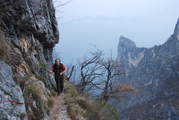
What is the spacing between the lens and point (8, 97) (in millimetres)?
3740

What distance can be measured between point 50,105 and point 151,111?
44293mm

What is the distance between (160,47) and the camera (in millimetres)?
84750

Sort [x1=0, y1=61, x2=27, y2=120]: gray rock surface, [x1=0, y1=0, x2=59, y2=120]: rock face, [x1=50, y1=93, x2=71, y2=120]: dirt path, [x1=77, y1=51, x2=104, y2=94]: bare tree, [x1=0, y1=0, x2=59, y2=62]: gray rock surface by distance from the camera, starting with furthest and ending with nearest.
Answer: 1. [x1=77, y1=51, x2=104, y2=94]: bare tree
2. [x1=0, y1=0, x2=59, y2=62]: gray rock surface
3. [x1=50, y1=93, x2=71, y2=120]: dirt path
4. [x1=0, y1=0, x2=59, y2=120]: rock face
5. [x1=0, y1=61, x2=27, y2=120]: gray rock surface

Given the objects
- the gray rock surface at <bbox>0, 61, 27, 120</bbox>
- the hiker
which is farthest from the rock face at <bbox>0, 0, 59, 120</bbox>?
the hiker

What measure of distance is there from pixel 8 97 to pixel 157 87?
71.2 m

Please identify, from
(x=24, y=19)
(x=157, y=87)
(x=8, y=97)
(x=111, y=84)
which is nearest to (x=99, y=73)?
(x=111, y=84)

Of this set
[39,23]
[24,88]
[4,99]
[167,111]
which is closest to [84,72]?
[39,23]

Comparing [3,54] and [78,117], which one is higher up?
[3,54]

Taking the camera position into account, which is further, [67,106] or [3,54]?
[67,106]

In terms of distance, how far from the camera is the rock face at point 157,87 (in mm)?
41875

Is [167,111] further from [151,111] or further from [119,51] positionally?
[119,51]

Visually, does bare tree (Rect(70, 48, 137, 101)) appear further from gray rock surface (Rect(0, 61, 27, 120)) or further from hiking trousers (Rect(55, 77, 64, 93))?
gray rock surface (Rect(0, 61, 27, 120))

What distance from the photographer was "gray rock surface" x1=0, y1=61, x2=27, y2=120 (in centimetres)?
340

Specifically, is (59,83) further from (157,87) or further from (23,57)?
(157,87)
